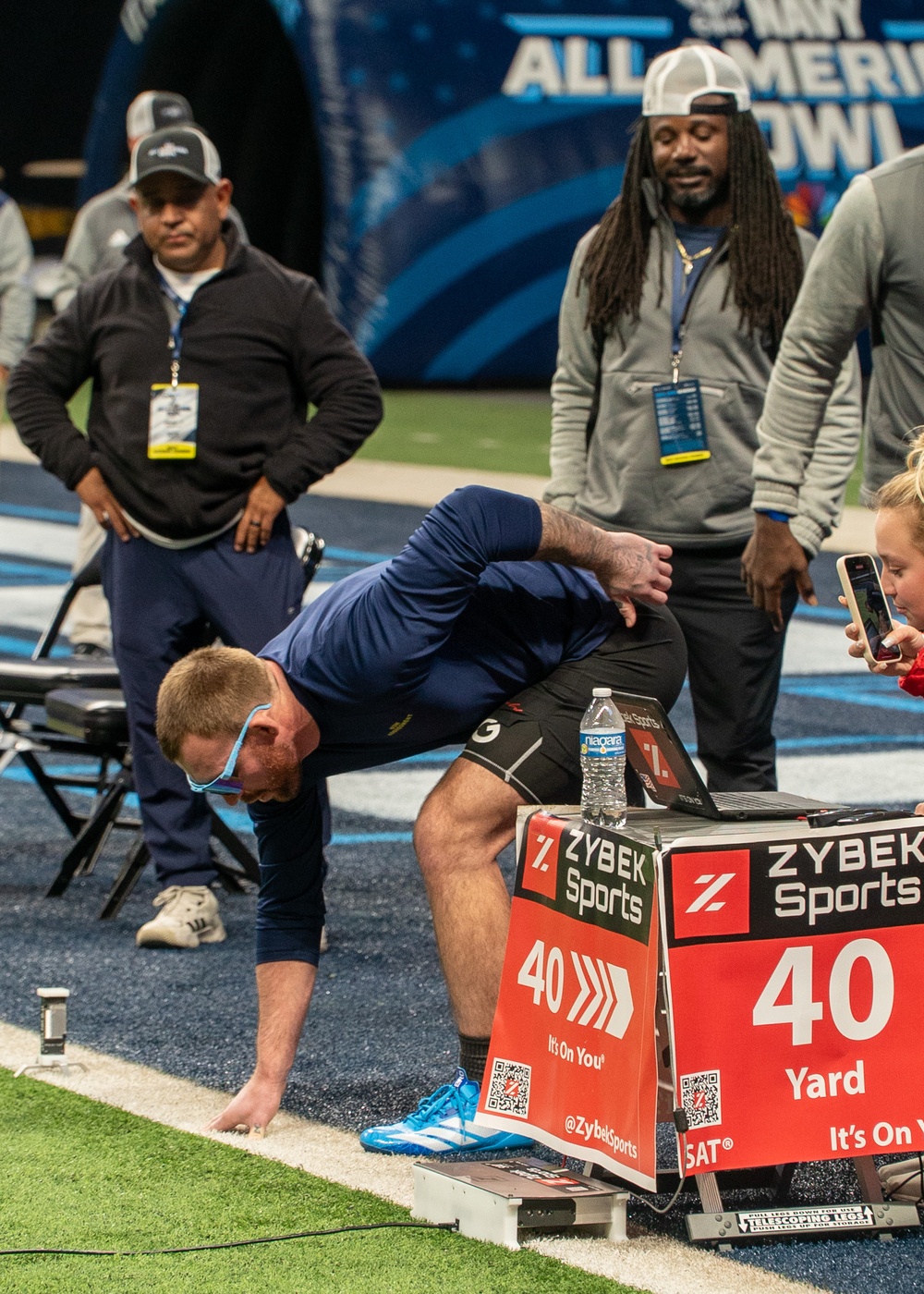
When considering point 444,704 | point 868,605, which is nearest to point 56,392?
point 444,704

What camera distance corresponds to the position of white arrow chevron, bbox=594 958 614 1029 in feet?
12.2

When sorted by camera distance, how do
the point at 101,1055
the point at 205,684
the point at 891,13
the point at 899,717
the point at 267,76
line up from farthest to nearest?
1. the point at 267,76
2. the point at 891,13
3. the point at 899,717
4. the point at 101,1055
5. the point at 205,684

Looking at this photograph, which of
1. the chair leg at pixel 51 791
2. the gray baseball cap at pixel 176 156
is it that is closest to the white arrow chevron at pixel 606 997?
the gray baseball cap at pixel 176 156

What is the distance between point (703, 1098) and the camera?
3.59 m

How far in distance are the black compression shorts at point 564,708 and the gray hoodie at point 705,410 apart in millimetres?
970

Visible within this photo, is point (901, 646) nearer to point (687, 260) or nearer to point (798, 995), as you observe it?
point (798, 995)

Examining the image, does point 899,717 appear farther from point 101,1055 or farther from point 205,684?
point 205,684

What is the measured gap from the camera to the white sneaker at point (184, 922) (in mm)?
5730

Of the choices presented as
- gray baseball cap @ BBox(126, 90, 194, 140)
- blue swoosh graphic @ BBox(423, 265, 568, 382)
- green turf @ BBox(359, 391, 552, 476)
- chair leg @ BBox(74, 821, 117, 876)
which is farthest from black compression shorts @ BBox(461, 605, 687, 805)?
blue swoosh graphic @ BBox(423, 265, 568, 382)

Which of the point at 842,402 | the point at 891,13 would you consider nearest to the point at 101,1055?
the point at 842,402

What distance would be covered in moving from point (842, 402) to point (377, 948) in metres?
1.94

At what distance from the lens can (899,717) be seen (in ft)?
30.1

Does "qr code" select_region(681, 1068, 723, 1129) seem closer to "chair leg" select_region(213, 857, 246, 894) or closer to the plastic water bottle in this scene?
the plastic water bottle

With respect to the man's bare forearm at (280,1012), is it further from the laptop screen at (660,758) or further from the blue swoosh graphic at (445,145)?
the blue swoosh graphic at (445,145)
